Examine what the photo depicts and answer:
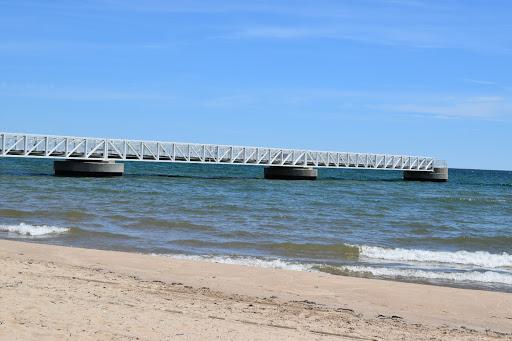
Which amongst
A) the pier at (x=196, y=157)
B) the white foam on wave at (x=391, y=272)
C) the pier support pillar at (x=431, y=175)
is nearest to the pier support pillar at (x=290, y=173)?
the pier at (x=196, y=157)

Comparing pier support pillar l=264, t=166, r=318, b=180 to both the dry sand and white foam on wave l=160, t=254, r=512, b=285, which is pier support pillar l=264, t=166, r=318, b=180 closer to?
white foam on wave l=160, t=254, r=512, b=285

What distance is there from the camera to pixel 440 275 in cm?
1102

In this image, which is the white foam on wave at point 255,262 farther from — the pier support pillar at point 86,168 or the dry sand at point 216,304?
the pier support pillar at point 86,168

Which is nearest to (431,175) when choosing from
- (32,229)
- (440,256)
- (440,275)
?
(440,256)

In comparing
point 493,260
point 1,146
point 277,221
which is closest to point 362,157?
point 1,146

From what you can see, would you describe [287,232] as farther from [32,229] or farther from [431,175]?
[431,175]

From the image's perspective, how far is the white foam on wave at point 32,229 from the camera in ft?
48.1

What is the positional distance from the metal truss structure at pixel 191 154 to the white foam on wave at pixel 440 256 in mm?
30071

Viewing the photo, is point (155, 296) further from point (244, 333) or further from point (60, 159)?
point (60, 159)

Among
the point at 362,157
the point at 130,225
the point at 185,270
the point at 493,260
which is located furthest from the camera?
the point at 362,157

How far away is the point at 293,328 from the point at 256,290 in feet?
7.60

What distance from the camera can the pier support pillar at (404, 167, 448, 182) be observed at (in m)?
63.7

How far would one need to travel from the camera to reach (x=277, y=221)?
19.2 m

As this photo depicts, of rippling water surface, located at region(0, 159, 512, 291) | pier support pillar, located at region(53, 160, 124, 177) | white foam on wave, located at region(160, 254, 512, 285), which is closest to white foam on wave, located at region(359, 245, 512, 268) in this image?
rippling water surface, located at region(0, 159, 512, 291)
